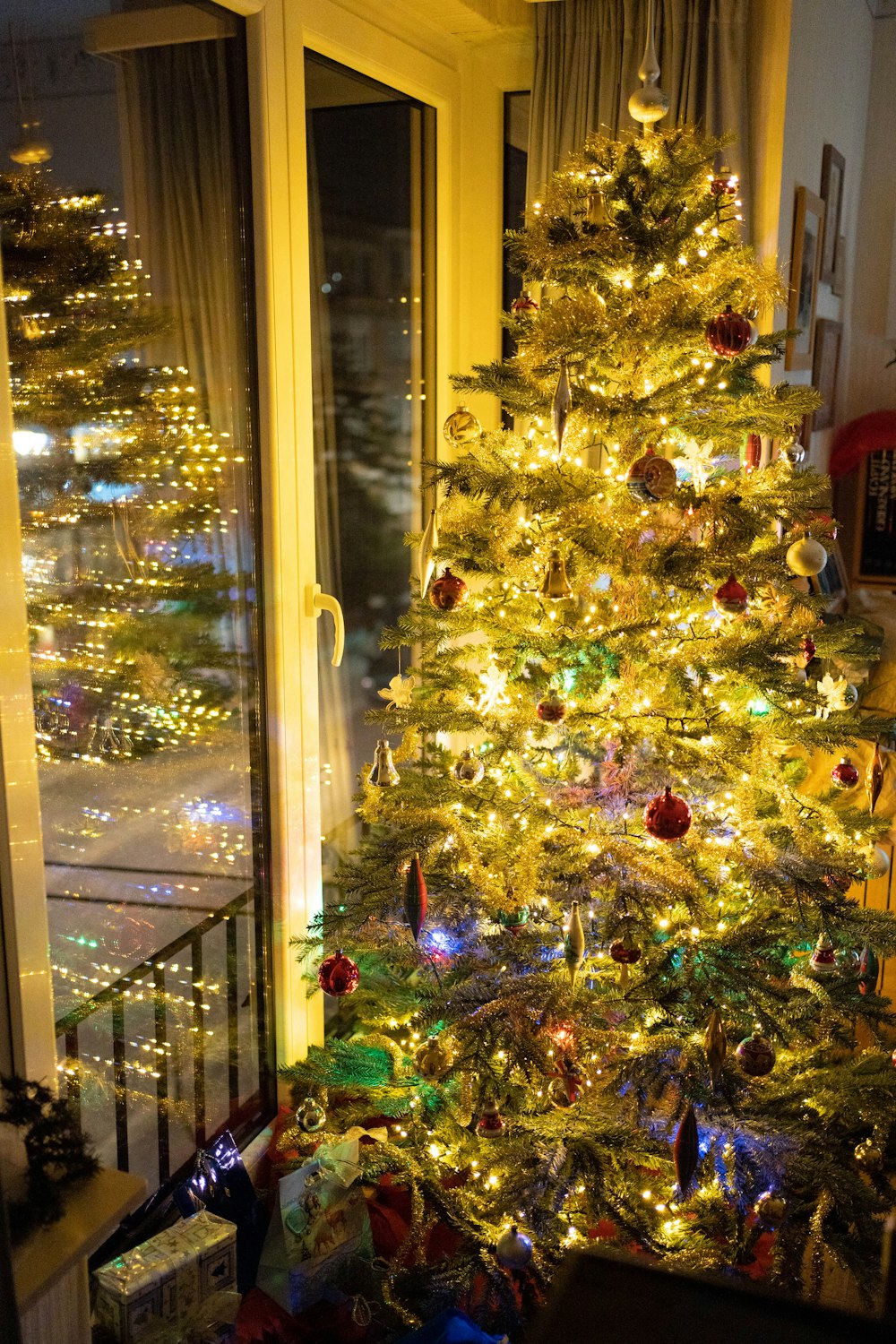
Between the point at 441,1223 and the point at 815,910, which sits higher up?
the point at 815,910

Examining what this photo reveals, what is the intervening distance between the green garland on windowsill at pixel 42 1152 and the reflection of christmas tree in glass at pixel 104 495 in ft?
1.77

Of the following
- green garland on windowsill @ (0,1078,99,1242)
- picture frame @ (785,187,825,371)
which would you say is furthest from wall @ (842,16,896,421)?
green garland on windowsill @ (0,1078,99,1242)


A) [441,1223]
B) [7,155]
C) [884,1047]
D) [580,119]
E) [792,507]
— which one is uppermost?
[580,119]

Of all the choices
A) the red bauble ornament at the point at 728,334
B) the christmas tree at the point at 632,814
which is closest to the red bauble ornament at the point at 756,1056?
Result: the christmas tree at the point at 632,814

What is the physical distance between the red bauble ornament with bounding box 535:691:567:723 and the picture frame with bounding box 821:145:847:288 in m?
2.08

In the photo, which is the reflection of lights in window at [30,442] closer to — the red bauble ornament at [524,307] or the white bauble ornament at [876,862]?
the red bauble ornament at [524,307]

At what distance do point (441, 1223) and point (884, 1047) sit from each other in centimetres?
101

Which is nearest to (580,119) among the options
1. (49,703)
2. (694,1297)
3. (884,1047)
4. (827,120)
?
(827,120)

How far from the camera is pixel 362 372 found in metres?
2.74

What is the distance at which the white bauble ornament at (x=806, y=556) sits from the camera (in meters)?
1.92

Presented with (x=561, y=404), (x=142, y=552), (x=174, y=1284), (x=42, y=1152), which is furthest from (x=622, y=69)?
(x=174, y=1284)

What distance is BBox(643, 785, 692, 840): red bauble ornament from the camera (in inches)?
69.7

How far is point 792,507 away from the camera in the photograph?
6.38 ft

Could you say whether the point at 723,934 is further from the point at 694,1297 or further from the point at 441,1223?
the point at 694,1297
